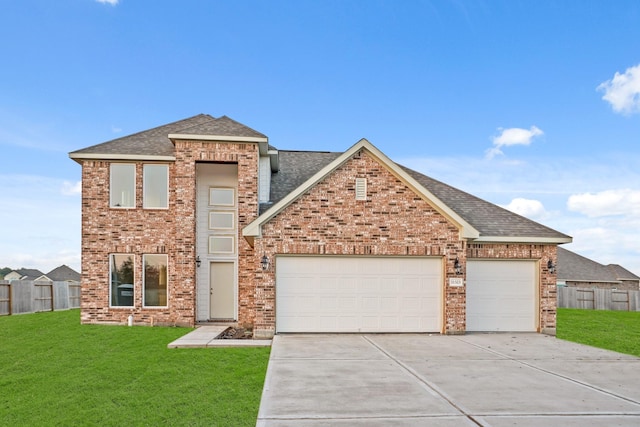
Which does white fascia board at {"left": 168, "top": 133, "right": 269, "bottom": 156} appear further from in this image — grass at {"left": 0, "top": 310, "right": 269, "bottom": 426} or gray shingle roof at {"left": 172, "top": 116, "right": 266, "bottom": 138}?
grass at {"left": 0, "top": 310, "right": 269, "bottom": 426}

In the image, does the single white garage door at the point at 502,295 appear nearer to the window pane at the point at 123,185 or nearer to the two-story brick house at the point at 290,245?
the two-story brick house at the point at 290,245

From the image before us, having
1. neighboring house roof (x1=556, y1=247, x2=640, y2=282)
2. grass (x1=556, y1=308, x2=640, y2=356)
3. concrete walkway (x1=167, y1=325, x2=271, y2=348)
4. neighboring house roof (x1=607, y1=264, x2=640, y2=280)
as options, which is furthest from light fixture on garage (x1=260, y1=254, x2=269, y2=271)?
neighboring house roof (x1=607, y1=264, x2=640, y2=280)

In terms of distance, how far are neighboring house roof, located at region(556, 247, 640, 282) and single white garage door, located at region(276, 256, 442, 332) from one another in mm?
28784

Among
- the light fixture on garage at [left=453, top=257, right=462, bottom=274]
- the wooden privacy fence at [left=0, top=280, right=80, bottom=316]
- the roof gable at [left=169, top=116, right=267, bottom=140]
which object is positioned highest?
the roof gable at [left=169, top=116, right=267, bottom=140]

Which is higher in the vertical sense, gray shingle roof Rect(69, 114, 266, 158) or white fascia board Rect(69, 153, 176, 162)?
gray shingle roof Rect(69, 114, 266, 158)

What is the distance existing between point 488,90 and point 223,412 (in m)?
17.2

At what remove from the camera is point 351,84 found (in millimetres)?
20078

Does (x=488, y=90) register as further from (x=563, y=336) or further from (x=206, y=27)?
(x=206, y=27)

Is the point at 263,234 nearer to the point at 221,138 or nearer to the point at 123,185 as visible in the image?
the point at 221,138

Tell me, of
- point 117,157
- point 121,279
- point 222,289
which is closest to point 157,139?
point 117,157

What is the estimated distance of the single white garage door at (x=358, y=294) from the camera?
12.7 meters

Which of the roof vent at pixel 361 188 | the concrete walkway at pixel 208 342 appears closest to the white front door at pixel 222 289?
the concrete walkway at pixel 208 342

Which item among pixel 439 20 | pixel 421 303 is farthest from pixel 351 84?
pixel 421 303

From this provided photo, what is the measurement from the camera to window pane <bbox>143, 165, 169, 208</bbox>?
15141mm
